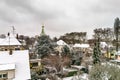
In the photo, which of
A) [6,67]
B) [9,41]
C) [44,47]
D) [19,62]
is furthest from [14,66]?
[44,47]

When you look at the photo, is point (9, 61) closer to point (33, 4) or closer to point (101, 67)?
point (33, 4)

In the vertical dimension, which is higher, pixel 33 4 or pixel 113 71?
pixel 33 4

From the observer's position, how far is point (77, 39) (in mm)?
79188

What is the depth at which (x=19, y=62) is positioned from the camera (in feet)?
64.6

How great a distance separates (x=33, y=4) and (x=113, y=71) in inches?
444

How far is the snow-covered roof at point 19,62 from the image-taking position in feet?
61.9

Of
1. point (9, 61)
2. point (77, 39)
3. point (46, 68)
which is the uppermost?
point (77, 39)

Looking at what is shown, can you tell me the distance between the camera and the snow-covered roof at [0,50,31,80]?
18.9 meters

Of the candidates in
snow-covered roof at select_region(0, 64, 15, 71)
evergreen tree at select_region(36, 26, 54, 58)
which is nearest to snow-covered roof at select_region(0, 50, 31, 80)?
snow-covered roof at select_region(0, 64, 15, 71)

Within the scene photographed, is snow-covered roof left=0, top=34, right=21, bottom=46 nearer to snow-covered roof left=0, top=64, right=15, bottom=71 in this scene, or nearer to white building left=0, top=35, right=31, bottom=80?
white building left=0, top=35, right=31, bottom=80

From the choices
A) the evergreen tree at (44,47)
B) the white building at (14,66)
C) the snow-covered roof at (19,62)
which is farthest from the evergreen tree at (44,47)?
the snow-covered roof at (19,62)

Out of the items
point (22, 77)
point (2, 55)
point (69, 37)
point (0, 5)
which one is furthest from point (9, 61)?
point (69, 37)

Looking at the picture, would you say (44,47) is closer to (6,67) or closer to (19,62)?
(19,62)

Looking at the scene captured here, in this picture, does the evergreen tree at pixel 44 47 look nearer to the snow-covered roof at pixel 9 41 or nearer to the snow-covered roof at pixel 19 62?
the snow-covered roof at pixel 9 41
